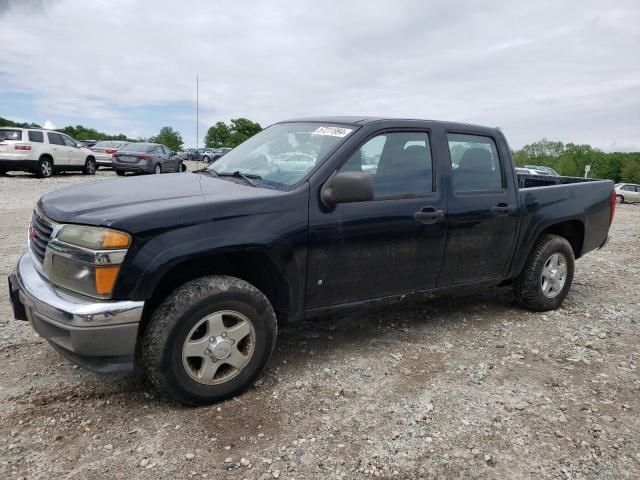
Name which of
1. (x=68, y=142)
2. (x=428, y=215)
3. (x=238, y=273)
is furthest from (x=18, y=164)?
(x=428, y=215)

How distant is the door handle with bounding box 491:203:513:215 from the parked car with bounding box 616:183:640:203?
97.7ft

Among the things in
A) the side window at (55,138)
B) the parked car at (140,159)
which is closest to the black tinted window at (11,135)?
the side window at (55,138)

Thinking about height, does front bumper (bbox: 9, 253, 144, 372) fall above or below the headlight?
below

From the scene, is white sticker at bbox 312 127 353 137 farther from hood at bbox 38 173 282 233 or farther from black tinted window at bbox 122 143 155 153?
black tinted window at bbox 122 143 155 153

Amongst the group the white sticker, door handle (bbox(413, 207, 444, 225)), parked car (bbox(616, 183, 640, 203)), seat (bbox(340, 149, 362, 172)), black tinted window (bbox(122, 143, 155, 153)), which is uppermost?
the white sticker

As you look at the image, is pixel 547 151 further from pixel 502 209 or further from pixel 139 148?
pixel 502 209

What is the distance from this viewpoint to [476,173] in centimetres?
420

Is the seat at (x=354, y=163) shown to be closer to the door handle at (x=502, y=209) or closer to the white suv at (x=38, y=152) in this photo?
the door handle at (x=502, y=209)

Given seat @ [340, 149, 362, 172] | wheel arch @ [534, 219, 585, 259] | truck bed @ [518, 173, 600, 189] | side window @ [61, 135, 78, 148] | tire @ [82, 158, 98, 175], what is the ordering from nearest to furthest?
seat @ [340, 149, 362, 172] < wheel arch @ [534, 219, 585, 259] < truck bed @ [518, 173, 600, 189] < side window @ [61, 135, 78, 148] < tire @ [82, 158, 98, 175]

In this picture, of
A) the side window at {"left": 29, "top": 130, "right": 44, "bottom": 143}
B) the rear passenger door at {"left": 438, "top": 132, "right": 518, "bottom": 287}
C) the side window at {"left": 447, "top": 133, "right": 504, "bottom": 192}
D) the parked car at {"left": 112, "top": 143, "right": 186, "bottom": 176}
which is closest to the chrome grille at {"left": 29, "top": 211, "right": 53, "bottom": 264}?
the rear passenger door at {"left": 438, "top": 132, "right": 518, "bottom": 287}

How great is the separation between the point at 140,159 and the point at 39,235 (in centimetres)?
1735

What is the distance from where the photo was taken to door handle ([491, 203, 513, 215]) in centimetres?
418

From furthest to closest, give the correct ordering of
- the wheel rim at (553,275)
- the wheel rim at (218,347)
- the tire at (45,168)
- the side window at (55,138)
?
1. the side window at (55,138)
2. the tire at (45,168)
3. the wheel rim at (553,275)
4. the wheel rim at (218,347)

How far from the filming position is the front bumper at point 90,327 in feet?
8.58
